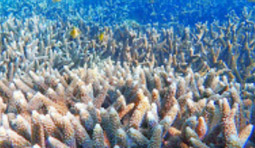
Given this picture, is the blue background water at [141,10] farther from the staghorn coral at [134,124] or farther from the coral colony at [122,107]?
the staghorn coral at [134,124]

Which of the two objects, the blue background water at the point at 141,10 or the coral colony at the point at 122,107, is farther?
the blue background water at the point at 141,10

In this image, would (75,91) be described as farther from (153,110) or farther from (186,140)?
(186,140)

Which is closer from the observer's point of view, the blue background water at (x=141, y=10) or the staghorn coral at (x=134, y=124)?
the staghorn coral at (x=134, y=124)

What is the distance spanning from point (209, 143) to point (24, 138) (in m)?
1.43

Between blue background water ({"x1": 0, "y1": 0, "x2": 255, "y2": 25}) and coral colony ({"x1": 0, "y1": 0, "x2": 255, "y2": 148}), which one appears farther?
blue background water ({"x1": 0, "y1": 0, "x2": 255, "y2": 25})

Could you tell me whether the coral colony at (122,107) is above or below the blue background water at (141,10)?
below

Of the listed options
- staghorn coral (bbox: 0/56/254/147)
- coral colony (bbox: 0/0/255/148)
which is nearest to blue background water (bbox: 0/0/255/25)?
coral colony (bbox: 0/0/255/148)

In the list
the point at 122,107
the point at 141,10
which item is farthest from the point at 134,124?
the point at 141,10

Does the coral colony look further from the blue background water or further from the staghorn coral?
the blue background water

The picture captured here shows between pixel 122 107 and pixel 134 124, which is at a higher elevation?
pixel 122 107

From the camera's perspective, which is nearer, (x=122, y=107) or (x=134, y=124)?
(x=134, y=124)

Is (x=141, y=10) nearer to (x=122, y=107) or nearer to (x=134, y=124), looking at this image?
(x=122, y=107)

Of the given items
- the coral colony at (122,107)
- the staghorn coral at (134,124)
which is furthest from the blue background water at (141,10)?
the staghorn coral at (134,124)

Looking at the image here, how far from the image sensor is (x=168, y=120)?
1.56m
